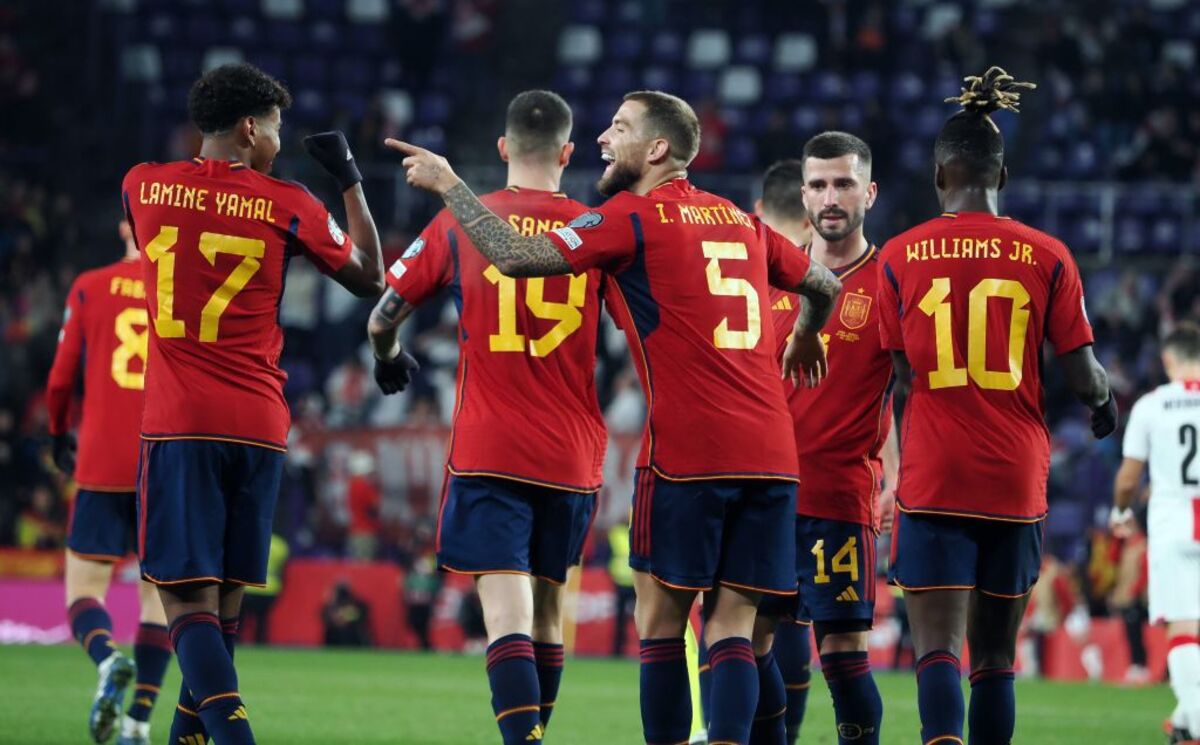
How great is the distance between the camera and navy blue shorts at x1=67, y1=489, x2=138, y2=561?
9.28 m

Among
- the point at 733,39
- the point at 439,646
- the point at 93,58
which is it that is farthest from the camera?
the point at 733,39

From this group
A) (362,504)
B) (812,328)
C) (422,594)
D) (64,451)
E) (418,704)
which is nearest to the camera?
(812,328)

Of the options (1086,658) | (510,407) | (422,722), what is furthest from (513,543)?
(1086,658)

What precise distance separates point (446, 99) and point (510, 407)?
19038 mm

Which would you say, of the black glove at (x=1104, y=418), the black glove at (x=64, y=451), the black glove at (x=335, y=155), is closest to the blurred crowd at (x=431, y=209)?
the black glove at (x=64, y=451)

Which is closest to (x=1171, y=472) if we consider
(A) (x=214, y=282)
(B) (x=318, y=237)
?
(B) (x=318, y=237)

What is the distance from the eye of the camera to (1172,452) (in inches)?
396

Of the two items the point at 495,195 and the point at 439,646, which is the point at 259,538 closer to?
the point at 495,195

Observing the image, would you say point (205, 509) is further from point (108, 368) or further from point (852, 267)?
point (108, 368)

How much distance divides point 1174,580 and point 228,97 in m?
5.84

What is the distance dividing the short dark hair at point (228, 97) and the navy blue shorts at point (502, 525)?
5.14 ft

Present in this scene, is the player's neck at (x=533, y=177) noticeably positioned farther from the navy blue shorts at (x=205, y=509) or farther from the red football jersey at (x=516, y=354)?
the navy blue shorts at (x=205, y=509)

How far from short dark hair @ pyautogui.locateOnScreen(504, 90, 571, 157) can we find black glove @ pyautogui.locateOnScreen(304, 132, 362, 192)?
0.72m

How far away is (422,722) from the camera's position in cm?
1129
